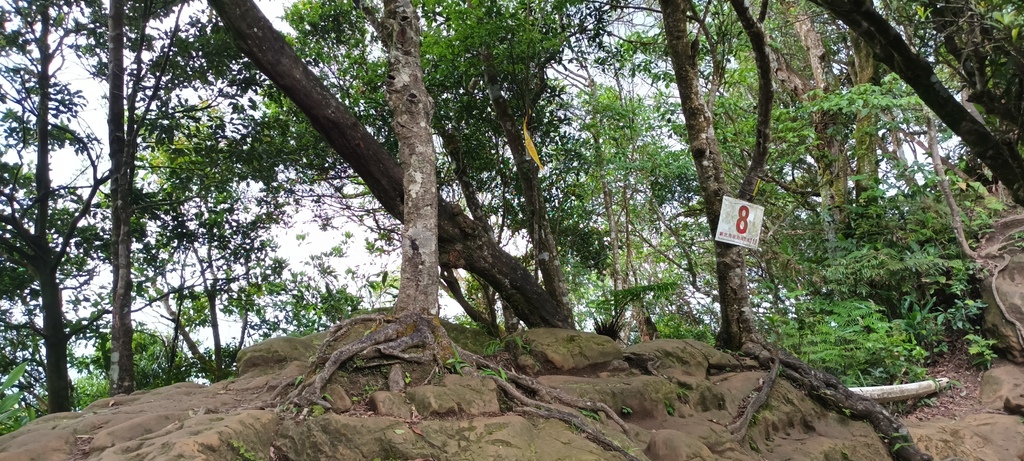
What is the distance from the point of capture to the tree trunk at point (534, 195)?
675cm

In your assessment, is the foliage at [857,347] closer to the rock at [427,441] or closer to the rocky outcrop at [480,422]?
the rocky outcrop at [480,422]

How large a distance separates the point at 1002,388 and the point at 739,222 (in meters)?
3.83

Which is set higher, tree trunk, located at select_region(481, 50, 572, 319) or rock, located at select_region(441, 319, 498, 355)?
tree trunk, located at select_region(481, 50, 572, 319)

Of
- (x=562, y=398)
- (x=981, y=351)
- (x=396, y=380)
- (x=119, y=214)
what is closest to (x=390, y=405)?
(x=396, y=380)

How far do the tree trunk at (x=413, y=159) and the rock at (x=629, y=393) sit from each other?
4.09 ft

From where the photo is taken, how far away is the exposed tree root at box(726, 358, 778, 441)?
4.57 metres

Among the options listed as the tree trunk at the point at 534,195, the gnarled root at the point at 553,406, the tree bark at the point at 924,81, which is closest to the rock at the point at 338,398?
the gnarled root at the point at 553,406

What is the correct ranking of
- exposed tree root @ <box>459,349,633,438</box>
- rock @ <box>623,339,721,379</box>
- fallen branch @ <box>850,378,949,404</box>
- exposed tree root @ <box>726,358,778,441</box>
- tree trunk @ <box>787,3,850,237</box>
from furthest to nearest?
tree trunk @ <box>787,3,850,237</box>
fallen branch @ <box>850,378,949,404</box>
rock @ <box>623,339,721,379</box>
exposed tree root @ <box>726,358,778,441</box>
exposed tree root @ <box>459,349,633,438</box>

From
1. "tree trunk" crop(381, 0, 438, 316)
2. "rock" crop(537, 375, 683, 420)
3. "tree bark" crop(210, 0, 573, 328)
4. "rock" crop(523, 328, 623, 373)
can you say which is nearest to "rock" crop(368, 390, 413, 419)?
"tree trunk" crop(381, 0, 438, 316)

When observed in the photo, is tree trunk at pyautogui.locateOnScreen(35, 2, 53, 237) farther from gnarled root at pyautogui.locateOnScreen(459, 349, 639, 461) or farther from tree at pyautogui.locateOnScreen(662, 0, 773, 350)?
tree at pyautogui.locateOnScreen(662, 0, 773, 350)

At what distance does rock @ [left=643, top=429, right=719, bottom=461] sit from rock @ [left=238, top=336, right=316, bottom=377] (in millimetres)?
3194

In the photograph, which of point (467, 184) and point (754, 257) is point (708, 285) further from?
point (467, 184)

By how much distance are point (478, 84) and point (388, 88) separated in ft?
8.66

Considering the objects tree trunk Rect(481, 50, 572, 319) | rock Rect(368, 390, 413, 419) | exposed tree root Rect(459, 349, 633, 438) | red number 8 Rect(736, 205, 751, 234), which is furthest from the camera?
tree trunk Rect(481, 50, 572, 319)
